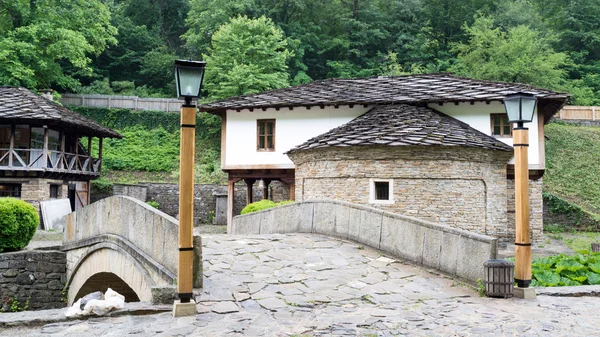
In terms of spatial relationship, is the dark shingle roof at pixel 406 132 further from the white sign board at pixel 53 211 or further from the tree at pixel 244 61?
the tree at pixel 244 61

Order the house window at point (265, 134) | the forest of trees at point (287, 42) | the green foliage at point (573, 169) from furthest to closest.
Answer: the forest of trees at point (287, 42) → the green foliage at point (573, 169) → the house window at point (265, 134)

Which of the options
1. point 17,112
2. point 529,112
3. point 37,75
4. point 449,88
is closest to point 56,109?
point 17,112

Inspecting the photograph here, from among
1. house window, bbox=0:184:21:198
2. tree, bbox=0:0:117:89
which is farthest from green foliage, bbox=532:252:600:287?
tree, bbox=0:0:117:89

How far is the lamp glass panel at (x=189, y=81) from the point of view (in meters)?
5.71

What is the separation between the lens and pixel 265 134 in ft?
64.4

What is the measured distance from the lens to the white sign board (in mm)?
21016

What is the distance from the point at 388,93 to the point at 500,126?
13.9 ft

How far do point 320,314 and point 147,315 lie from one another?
82.8 inches

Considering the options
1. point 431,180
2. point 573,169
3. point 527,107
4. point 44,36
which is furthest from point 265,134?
point 573,169

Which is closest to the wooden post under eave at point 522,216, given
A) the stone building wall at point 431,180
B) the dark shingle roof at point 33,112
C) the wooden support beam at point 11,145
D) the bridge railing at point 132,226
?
the bridge railing at point 132,226

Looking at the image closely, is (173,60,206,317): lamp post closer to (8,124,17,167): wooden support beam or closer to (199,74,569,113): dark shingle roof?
(199,74,569,113): dark shingle roof

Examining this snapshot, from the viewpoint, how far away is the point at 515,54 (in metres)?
32.5

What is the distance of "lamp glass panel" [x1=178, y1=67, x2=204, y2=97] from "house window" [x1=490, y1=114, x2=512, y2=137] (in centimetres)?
1402

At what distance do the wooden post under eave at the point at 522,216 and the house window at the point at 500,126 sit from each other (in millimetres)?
10945
